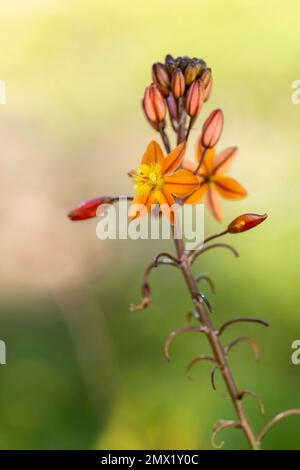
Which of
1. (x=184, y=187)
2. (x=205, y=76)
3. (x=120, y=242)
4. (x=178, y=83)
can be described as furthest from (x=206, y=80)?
(x=120, y=242)

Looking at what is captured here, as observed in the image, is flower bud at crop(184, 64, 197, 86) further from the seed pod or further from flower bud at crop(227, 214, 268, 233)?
flower bud at crop(227, 214, 268, 233)

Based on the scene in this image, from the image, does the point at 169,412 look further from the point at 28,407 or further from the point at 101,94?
the point at 101,94

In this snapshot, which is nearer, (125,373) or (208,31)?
(125,373)

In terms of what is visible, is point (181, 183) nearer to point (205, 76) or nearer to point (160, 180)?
point (160, 180)

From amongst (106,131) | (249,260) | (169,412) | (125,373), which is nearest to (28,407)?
(125,373)

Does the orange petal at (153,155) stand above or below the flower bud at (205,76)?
below

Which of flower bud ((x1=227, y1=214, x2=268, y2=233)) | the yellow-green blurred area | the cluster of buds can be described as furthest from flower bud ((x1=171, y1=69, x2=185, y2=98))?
the yellow-green blurred area

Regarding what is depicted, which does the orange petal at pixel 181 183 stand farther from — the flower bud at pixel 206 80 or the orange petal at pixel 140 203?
the flower bud at pixel 206 80

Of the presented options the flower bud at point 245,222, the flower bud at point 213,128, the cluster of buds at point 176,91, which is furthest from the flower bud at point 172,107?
the flower bud at point 245,222
